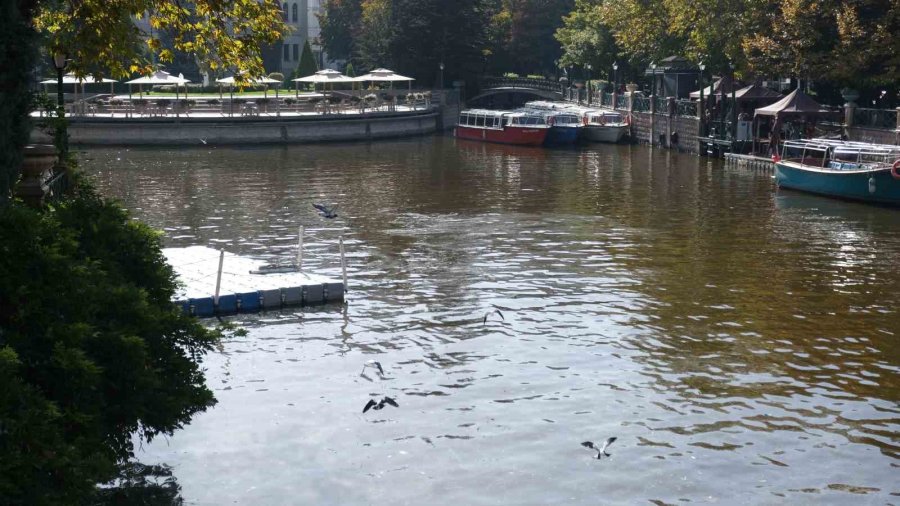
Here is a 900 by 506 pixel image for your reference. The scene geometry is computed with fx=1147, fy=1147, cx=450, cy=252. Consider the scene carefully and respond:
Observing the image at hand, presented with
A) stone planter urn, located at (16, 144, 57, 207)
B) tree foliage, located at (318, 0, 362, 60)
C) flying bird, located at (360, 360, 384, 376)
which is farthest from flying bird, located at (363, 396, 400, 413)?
tree foliage, located at (318, 0, 362, 60)

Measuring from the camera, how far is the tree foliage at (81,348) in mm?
10203

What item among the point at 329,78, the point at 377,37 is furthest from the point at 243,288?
the point at 377,37

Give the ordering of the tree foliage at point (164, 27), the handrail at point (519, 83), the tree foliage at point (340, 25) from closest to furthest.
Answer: the tree foliage at point (164, 27), the handrail at point (519, 83), the tree foliage at point (340, 25)

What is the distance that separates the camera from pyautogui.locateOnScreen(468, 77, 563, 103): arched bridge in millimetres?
89125

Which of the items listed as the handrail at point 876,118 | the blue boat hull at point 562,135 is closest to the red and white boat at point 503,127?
the blue boat hull at point 562,135

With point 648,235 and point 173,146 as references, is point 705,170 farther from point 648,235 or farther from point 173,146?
point 173,146

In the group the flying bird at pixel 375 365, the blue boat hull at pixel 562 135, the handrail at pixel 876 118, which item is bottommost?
the flying bird at pixel 375 365

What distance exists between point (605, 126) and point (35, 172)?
54.9 meters

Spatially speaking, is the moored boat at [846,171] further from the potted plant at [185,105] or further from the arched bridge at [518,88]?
the arched bridge at [518,88]

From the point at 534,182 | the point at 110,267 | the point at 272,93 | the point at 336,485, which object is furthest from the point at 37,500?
the point at 272,93

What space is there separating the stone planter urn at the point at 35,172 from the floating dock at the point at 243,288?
6.67 m

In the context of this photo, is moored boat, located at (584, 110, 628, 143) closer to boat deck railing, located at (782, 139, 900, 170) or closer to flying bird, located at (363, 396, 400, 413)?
boat deck railing, located at (782, 139, 900, 170)

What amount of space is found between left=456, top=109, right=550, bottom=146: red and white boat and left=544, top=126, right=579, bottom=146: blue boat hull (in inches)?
15.6

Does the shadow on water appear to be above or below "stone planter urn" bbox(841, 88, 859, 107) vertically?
below
